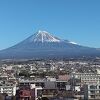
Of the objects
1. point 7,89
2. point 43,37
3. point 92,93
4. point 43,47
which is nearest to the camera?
point 92,93

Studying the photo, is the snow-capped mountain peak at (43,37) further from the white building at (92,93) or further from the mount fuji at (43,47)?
the white building at (92,93)

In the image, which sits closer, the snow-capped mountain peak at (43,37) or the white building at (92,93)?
the white building at (92,93)

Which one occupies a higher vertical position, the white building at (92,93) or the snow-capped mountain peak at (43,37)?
the snow-capped mountain peak at (43,37)

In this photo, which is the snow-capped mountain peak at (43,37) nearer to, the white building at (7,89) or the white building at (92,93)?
the white building at (7,89)

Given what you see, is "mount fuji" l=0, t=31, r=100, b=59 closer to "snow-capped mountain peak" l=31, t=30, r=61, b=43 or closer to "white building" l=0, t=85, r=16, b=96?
"snow-capped mountain peak" l=31, t=30, r=61, b=43

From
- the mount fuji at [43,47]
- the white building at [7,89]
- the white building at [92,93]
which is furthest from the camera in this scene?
the mount fuji at [43,47]

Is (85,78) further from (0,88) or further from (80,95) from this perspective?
(80,95)

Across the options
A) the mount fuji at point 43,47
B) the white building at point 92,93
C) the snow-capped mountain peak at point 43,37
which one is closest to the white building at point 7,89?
the white building at point 92,93

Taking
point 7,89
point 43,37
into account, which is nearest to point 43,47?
point 43,37

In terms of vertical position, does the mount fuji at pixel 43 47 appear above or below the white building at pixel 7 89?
above

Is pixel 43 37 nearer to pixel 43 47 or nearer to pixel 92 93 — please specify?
pixel 43 47

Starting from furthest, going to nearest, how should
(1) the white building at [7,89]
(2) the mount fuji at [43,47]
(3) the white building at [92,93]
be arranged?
(2) the mount fuji at [43,47]
(1) the white building at [7,89]
(3) the white building at [92,93]

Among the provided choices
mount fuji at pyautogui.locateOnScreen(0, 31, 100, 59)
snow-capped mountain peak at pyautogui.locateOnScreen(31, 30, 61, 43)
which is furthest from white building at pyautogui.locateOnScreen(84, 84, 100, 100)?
snow-capped mountain peak at pyautogui.locateOnScreen(31, 30, 61, 43)
